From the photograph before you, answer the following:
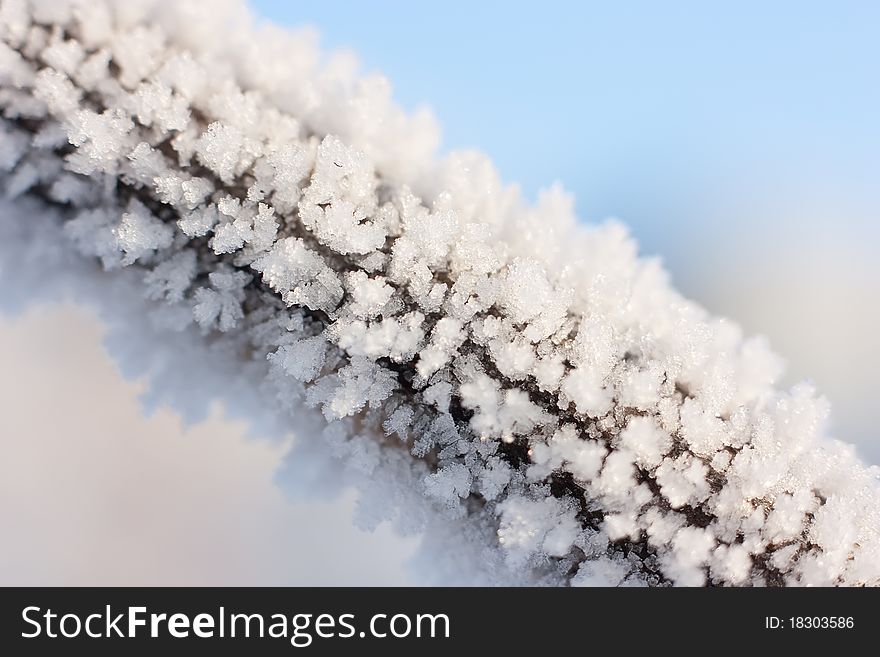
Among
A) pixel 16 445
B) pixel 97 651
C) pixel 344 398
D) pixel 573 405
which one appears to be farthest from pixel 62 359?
pixel 573 405

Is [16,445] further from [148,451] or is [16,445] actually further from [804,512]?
[804,512]

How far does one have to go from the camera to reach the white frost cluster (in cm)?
42

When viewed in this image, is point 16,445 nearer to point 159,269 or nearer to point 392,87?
point 159,269

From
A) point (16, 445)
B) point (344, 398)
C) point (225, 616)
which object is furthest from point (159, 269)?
point (16, 445)

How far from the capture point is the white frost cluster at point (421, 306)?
42 cm

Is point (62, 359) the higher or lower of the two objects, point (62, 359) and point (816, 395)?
the higher

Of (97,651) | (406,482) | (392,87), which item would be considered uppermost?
(392,87)

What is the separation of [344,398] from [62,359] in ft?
1.68

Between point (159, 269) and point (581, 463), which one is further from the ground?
point (159, 269)

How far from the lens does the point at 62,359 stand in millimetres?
763

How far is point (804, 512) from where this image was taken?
43 cm

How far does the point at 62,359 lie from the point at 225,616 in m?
0.43

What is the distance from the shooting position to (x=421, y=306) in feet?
1.43

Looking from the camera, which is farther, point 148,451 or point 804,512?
point 148,451
